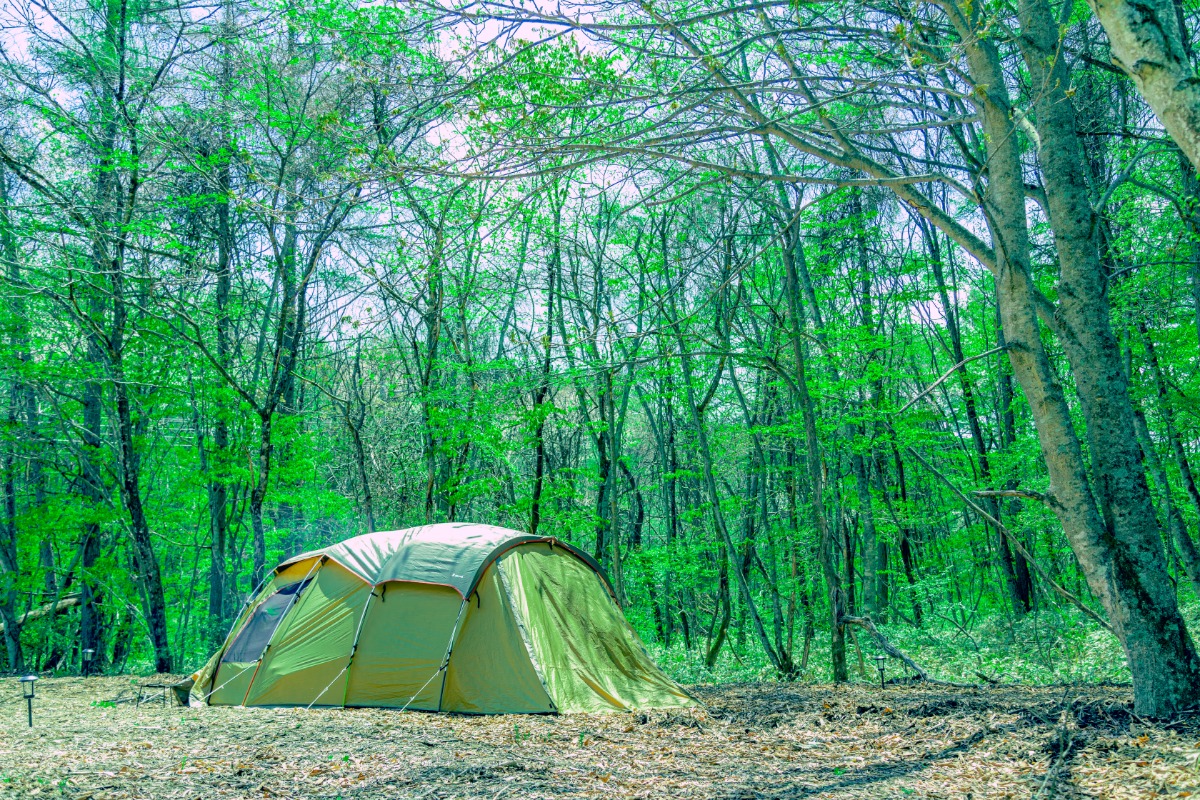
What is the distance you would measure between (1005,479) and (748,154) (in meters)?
6.82

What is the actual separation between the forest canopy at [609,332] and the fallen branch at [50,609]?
0.10 metres

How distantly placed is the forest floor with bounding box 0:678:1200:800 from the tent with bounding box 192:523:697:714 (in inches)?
14.2

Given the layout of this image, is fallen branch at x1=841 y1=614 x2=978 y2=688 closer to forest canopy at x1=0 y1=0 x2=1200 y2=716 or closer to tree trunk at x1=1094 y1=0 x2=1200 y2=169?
forest canopy at x1=0 y1=0 x2=1200 y2=716

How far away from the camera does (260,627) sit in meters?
8.05

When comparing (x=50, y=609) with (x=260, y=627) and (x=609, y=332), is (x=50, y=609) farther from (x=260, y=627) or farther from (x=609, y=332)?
(x=609, y=332)

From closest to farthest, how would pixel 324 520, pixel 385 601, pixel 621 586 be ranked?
pixel 385 601
pixel 621 586
pixel 324 520

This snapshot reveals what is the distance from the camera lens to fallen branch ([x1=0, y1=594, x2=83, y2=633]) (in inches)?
550

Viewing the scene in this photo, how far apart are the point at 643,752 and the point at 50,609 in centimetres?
1373

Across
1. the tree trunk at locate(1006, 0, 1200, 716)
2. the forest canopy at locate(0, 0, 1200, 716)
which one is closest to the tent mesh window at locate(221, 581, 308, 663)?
the forest canopy at locate(0, 0, 1200, 716)

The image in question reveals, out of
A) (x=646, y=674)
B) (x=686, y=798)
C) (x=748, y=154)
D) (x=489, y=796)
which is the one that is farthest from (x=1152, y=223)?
(x=489, y=796)

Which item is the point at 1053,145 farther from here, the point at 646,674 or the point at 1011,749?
the point at 646,674

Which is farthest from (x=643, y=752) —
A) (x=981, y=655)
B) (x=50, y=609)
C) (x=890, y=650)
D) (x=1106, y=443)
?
(x=50, y=609)

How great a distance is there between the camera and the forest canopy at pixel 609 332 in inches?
190

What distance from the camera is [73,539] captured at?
45.3 ft
